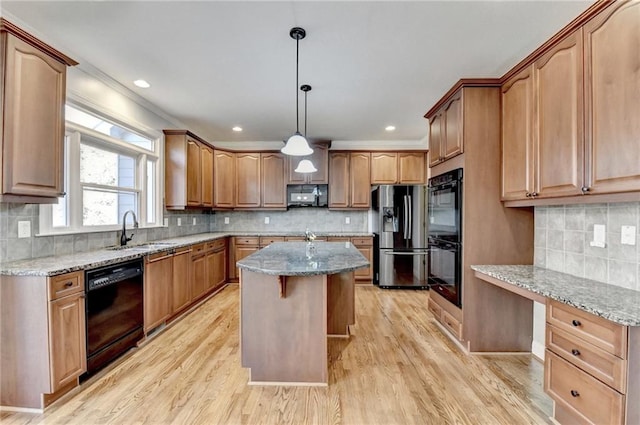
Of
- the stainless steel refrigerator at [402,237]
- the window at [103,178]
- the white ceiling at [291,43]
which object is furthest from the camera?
the stainless steel refrigerator at [402,237]

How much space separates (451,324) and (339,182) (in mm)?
3062

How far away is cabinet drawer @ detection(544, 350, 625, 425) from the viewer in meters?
1.33

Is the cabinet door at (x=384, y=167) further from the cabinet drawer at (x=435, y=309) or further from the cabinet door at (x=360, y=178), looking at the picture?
the cabinet drawer at (x=435, y=309)

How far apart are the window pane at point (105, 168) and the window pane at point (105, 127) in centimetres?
20

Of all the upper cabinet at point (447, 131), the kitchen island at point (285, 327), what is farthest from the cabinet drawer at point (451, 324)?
the upper cabinet at point (447, 131)

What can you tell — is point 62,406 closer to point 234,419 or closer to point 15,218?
point 234,419

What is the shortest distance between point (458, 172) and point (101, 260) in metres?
3.04

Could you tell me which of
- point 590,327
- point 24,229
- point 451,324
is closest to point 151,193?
point 24,229

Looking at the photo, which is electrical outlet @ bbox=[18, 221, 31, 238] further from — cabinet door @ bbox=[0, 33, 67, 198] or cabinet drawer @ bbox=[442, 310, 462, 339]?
cabinet drawer @ bbox=[442, 310, 462, 339]

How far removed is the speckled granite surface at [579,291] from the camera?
4.40 ft

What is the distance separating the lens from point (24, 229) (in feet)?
6.95

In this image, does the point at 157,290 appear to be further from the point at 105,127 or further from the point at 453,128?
the point at 453,128

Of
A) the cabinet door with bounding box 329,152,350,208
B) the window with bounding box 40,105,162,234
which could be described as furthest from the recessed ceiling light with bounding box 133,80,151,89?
the cabinet door with bounding box 329,152,350,208

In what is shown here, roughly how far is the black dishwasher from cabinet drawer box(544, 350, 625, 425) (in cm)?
305
